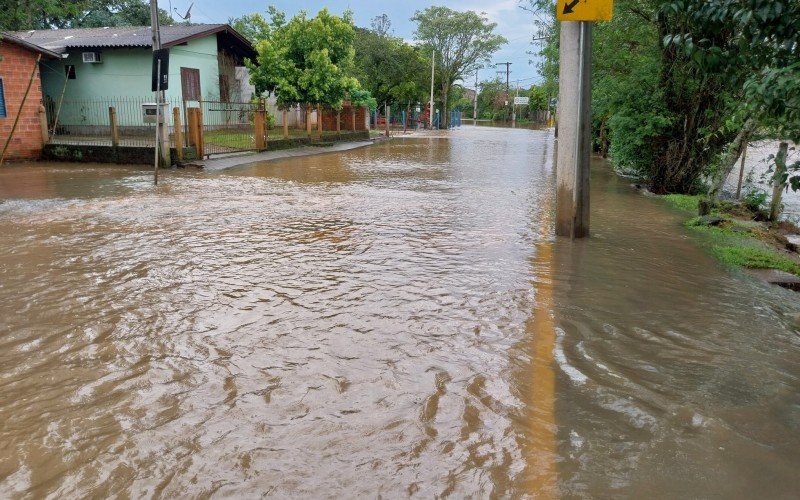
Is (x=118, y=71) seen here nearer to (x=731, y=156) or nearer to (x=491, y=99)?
(x=731, y=156)

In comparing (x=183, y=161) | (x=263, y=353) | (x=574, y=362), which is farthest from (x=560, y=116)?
(x=183, y=161)

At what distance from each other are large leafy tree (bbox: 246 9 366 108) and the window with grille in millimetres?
2159

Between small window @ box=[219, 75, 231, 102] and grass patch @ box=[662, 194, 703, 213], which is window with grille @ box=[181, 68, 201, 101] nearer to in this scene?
small window @ box=[219, 75, 231, 102]

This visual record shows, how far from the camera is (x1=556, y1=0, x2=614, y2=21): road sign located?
7.16 metres

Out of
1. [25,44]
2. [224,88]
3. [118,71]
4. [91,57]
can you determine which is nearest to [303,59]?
[224,88]

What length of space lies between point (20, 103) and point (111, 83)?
246 inches

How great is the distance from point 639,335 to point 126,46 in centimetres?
2333

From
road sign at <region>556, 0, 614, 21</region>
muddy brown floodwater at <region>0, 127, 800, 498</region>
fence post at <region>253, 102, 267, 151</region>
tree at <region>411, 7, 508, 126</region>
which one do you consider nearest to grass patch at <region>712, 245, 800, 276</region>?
muddy brown floodwater at <region>0, 127, 800, 498</region>

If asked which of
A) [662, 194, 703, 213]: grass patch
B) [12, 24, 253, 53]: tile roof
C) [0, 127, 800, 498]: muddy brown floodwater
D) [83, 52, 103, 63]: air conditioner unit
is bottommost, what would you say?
[0, 127, 800, 498]: muddy brown floodwater

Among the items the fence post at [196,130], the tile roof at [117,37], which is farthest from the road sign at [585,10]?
the tile roof at [117,37]

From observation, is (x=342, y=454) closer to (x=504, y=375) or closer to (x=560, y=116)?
(x=504, y=375)

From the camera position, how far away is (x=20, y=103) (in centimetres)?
1872

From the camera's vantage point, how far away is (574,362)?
4.20 m

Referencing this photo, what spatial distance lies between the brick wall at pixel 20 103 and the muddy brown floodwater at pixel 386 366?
38.7ft
